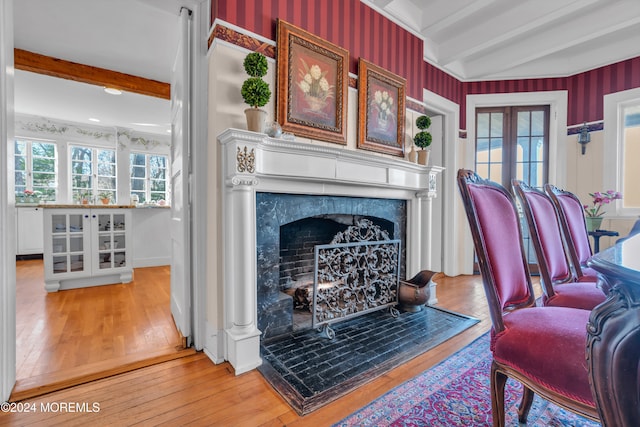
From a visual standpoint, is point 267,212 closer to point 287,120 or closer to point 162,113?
point 287,120

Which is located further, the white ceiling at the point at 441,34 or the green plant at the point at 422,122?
the green plant at the point at 422,122

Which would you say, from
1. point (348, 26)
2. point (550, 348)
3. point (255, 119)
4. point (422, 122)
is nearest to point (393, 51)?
point (348, 26)

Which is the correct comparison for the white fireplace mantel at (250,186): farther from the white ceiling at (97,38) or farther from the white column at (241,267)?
the white ceiling at (97,38)

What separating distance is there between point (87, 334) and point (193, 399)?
1318 millimetres

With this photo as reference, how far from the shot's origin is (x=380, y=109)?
269 centimetres

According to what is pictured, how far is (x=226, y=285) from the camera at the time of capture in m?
1.77

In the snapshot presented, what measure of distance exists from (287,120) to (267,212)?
0.67 meters

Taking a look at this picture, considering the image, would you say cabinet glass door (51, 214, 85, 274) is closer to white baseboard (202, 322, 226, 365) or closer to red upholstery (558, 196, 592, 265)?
white baseboard (202, 322, 226, 365)

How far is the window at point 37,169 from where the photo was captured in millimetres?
5512

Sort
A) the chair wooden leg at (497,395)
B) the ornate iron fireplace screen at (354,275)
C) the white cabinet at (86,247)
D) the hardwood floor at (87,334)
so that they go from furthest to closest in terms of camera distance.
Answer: the white cabinet at (86,247) → the ornate iron fireplace screen at (354,275) → the hardwood floor at (87,334) → the chair wooden leg at (497,395)

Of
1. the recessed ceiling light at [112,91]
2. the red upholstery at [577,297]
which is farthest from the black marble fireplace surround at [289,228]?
the recessed ceiling light at [112,91]

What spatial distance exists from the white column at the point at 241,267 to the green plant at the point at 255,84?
465 millimetres

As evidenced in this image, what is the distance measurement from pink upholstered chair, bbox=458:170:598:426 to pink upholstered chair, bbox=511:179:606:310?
303 mm

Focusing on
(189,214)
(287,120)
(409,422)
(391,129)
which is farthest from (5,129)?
(391,129)
